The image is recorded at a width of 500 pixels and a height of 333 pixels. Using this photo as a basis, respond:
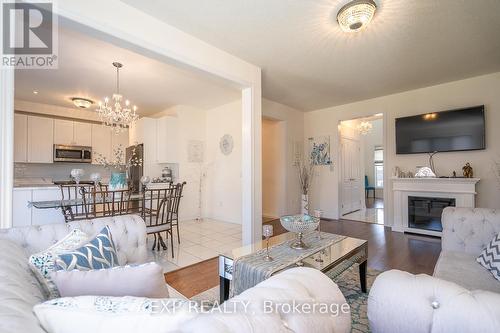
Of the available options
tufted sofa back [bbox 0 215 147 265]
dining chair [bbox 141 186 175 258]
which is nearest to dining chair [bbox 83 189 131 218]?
dining chair [bbox 141 186 175 258]

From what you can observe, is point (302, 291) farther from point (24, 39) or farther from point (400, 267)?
point (24, 39)

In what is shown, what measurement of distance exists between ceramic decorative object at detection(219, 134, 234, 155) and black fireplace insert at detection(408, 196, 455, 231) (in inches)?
145

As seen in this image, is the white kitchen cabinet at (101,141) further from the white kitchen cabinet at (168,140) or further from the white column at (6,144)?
the white column at (6,144)

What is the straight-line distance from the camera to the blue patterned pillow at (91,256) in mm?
913

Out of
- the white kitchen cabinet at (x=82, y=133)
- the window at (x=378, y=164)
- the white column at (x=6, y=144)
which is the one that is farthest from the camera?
the window at (x=378, y=164)

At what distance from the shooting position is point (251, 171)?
312 centimetres

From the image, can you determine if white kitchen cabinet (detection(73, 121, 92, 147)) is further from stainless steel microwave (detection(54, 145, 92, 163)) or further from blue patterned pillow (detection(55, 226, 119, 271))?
blue patterned pillow (detection(55, 226, 119, 271))

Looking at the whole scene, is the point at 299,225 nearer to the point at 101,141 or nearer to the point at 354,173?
the point at 354,173

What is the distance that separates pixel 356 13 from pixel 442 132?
312cm

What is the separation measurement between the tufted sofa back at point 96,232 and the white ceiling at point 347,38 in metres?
1.95

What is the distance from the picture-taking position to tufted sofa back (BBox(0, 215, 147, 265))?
46.9 inches

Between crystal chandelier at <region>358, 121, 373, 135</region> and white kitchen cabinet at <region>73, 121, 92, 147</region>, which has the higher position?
crystal chandelier at <region>358, 121, 373, 135</region>

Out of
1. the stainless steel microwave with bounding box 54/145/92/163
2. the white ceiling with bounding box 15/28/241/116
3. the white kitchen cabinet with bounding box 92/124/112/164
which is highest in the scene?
the white ceiling with bounding box 15/28/241/116

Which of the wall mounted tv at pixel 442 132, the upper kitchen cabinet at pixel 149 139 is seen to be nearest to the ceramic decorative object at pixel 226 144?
the upper kitchen cabinet at pixel 149 139
